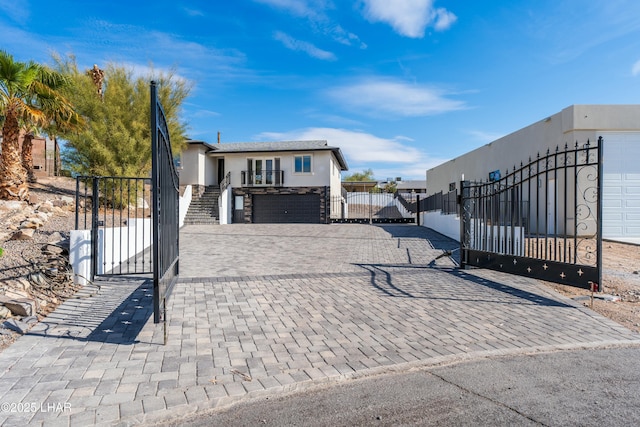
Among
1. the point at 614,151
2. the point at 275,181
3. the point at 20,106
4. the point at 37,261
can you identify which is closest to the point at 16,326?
the point at 37,261

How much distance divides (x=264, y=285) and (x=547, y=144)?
1435 centimetres

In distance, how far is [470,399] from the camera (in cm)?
330

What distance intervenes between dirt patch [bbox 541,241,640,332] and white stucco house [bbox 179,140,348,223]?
17.8m

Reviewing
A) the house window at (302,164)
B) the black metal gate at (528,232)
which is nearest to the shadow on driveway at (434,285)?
the black metal gate at (528,232)

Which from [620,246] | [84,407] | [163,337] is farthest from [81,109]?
[620,246]

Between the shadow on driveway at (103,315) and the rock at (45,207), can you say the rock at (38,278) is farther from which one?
the rock at (45,207)

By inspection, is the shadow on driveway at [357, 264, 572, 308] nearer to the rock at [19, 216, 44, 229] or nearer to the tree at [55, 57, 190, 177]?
the rock at [19, 216, 44, 229]

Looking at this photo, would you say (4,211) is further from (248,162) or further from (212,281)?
(248,162)

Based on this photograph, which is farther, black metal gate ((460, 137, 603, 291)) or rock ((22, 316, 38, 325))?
black metal gate ((460, 137, 603, 291))

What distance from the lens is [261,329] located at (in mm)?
5055

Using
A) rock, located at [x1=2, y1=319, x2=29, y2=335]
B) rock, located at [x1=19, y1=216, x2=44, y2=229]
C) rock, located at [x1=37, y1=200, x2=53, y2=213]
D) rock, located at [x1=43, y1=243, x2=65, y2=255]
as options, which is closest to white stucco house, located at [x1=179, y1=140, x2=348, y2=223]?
rock, located at [x1=37, y1=200, x2=53, y2=213]

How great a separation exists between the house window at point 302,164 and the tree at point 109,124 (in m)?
11.3

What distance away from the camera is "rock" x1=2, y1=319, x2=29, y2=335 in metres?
4.77

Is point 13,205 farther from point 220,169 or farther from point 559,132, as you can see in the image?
point 559,132
